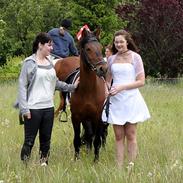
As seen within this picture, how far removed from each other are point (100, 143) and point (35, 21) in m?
28.4

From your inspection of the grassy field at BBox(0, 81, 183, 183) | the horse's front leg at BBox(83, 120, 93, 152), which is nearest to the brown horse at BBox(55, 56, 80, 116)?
the grassy field at BBox(0, 81, 183, 183)

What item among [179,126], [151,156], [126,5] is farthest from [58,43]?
[126,5]

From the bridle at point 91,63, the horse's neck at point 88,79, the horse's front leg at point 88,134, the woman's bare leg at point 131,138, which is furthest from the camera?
the horse's front leg at point 88,134

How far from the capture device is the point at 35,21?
35.9 metres

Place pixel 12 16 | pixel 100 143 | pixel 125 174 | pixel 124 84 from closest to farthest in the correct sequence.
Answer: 1. pixel 125 174
2. pixel 124 84
3. pixel 100 143
4. pixel 12 16

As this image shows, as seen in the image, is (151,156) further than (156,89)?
No

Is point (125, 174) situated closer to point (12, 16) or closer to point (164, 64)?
point (164, 64)

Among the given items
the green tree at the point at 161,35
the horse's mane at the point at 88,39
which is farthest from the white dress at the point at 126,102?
the green tree at the point at 161,35

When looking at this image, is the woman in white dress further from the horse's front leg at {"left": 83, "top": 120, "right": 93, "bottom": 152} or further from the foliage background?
the foliage background

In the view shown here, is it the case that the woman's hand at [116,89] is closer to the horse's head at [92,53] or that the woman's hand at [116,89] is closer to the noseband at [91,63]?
the horse's head at [92,53]

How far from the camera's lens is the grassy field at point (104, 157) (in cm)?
569

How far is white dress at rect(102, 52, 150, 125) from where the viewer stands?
706 cm

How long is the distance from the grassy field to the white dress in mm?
576

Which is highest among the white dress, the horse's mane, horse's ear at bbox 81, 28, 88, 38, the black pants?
horse's ear at bbox 81, 28, 88, 38
